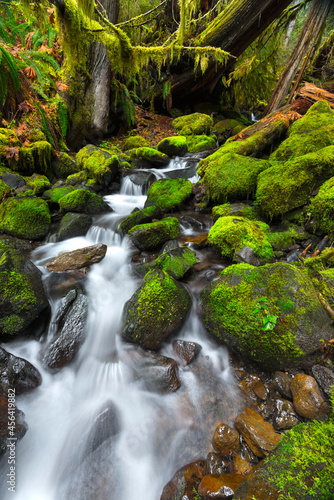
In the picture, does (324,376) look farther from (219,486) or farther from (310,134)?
(310,134)

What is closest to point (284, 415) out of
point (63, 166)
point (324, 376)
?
point (324, 376)

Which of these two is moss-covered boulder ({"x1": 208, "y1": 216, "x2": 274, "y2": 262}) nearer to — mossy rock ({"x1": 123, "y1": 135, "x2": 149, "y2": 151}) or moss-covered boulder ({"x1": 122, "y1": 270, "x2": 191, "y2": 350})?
moss-covered boulder ({"x1": 122, "y1": 270, "x2": 191, "y2": 350})

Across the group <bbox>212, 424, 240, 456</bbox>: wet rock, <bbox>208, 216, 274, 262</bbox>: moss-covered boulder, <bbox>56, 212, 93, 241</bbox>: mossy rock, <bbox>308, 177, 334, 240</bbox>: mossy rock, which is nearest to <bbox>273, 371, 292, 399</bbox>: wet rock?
<bbox>212, 424, 240, 456</bbox>: wet rock

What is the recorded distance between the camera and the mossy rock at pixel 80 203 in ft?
19.0

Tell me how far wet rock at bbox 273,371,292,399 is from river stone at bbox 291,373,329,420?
0.20 feet

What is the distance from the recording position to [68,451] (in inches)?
89.1

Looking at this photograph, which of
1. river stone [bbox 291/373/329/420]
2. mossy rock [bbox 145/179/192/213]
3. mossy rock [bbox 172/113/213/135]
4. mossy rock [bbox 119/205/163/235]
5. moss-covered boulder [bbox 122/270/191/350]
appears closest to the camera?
river stone [bbox 291/373/329/420]

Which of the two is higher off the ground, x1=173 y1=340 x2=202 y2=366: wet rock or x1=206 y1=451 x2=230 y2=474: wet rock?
x1=206 y1=451 x2=230 y2=474: wet rock

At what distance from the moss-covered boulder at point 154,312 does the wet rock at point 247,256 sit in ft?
3.83

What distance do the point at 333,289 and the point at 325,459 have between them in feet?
5.84

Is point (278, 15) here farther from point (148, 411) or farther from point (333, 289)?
point (148, 411)

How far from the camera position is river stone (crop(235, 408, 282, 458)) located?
1976 mm

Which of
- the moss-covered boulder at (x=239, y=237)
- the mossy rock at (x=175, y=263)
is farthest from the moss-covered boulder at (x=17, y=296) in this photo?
the moss-covered boulder at (x=239, y=237)

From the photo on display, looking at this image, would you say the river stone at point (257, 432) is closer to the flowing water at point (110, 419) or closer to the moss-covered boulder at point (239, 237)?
the flowing water at point (110, 419)
